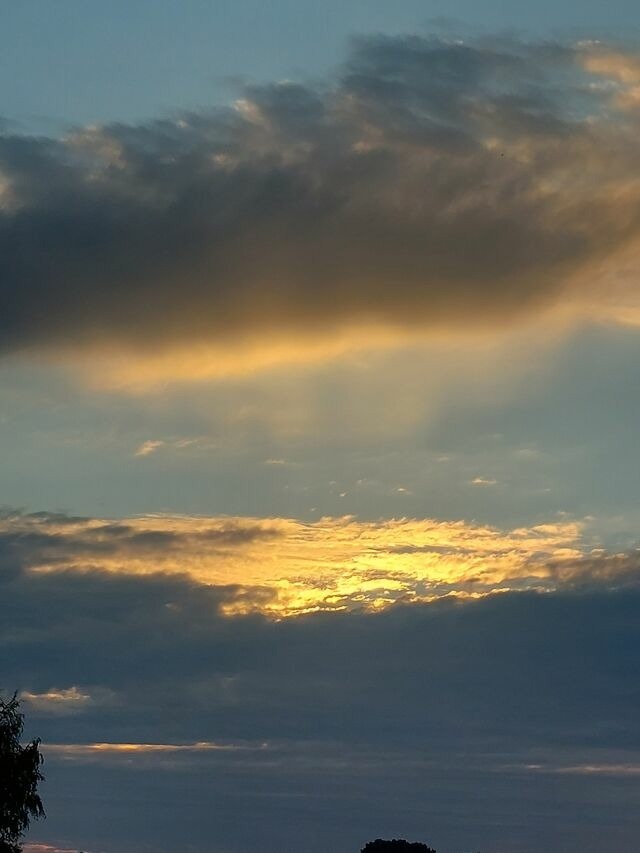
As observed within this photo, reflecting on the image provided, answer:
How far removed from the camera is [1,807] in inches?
3578

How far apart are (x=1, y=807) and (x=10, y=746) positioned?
3.38 m

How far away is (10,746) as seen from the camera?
92250 mm
